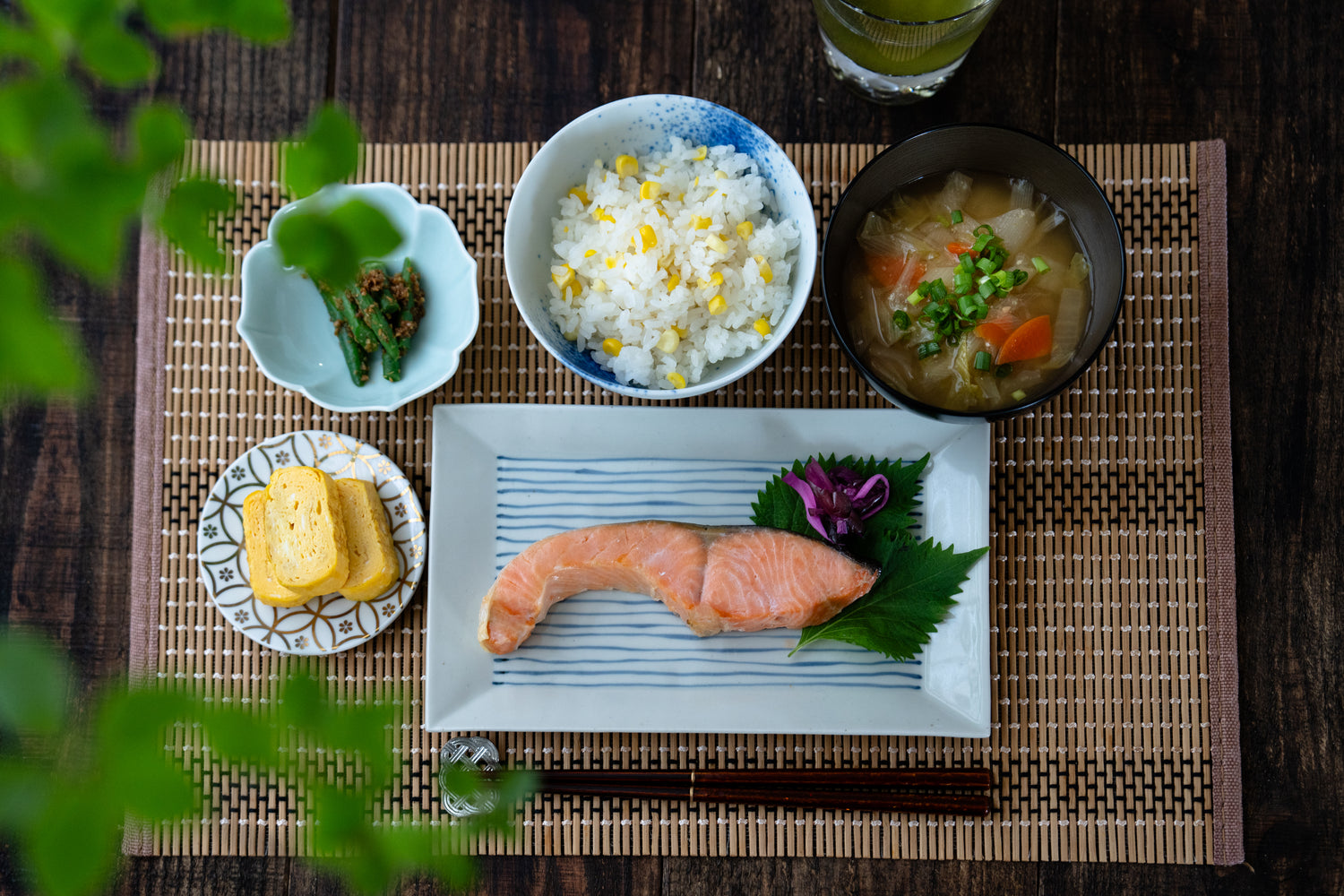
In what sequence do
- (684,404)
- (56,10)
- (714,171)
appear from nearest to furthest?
(56,10)
(714,171)
(684,404)

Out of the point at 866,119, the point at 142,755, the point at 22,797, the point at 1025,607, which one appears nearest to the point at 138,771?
the point at 142,755

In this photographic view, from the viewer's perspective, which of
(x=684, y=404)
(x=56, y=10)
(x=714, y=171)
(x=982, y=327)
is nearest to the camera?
(x=56, y=10)

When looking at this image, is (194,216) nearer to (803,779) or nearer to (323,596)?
(323,596)

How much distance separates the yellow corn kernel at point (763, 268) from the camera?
6.98ft

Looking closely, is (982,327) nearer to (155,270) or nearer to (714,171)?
(714,171)

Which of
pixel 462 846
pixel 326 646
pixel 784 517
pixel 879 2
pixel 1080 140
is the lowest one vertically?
pixel 462 846

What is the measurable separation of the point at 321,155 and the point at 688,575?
1.61 meters

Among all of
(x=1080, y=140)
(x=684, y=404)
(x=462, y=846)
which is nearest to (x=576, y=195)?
(x=684, y=404)

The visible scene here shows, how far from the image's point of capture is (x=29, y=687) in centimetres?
75

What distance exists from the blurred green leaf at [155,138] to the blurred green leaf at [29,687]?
148 mm

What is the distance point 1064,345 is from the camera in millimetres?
2076

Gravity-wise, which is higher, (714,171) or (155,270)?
(714,171)

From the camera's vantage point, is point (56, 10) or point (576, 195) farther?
point (576, 195)

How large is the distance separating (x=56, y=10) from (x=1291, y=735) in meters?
2.96
